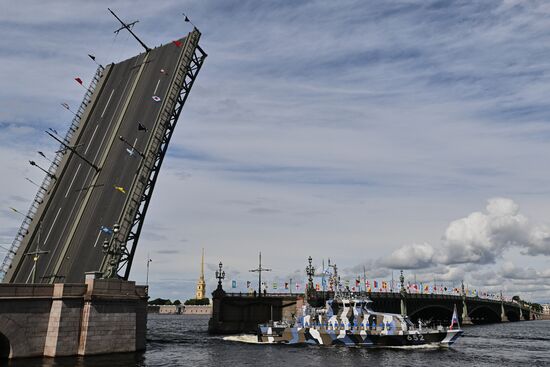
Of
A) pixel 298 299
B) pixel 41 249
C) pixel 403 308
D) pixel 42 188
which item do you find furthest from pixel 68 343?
pixel 403 308

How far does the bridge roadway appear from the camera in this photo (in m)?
32.4

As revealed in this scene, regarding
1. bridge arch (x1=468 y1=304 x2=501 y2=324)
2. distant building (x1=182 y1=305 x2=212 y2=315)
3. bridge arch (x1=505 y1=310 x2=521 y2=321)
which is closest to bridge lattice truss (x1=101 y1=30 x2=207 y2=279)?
bridge arch (x1=468 y1=304 x2=501 y2=324)

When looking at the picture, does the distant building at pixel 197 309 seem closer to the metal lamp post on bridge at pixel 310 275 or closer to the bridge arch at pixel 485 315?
the bridge arch at pixel 485 315

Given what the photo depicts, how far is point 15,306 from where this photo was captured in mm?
26078

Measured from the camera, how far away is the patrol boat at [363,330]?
3978 centimetres

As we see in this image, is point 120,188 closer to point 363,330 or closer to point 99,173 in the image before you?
point 99,173

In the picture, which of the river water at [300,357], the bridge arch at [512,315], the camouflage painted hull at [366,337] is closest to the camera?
the river water at [300,357]

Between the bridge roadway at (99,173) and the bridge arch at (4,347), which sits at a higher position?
the bridge roadway at (99,173)

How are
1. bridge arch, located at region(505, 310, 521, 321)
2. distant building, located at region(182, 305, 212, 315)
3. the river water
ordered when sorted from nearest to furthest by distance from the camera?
1. the river water
2. bridge arch, located at region(505, 310, 521, 321)
3. distant building, located at region(182, 305, 212, 315)

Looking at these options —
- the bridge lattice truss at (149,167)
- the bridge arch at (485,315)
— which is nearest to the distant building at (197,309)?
the bridge arch at (485,315)

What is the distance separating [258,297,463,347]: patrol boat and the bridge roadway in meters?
19.8

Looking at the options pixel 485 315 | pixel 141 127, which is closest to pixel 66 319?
pixel 141 127

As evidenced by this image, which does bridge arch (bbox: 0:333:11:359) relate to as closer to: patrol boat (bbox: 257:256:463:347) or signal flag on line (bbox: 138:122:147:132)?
signal flag on line (bbox: 138:122:147:132)

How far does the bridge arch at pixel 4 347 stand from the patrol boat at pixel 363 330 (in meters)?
23.7
